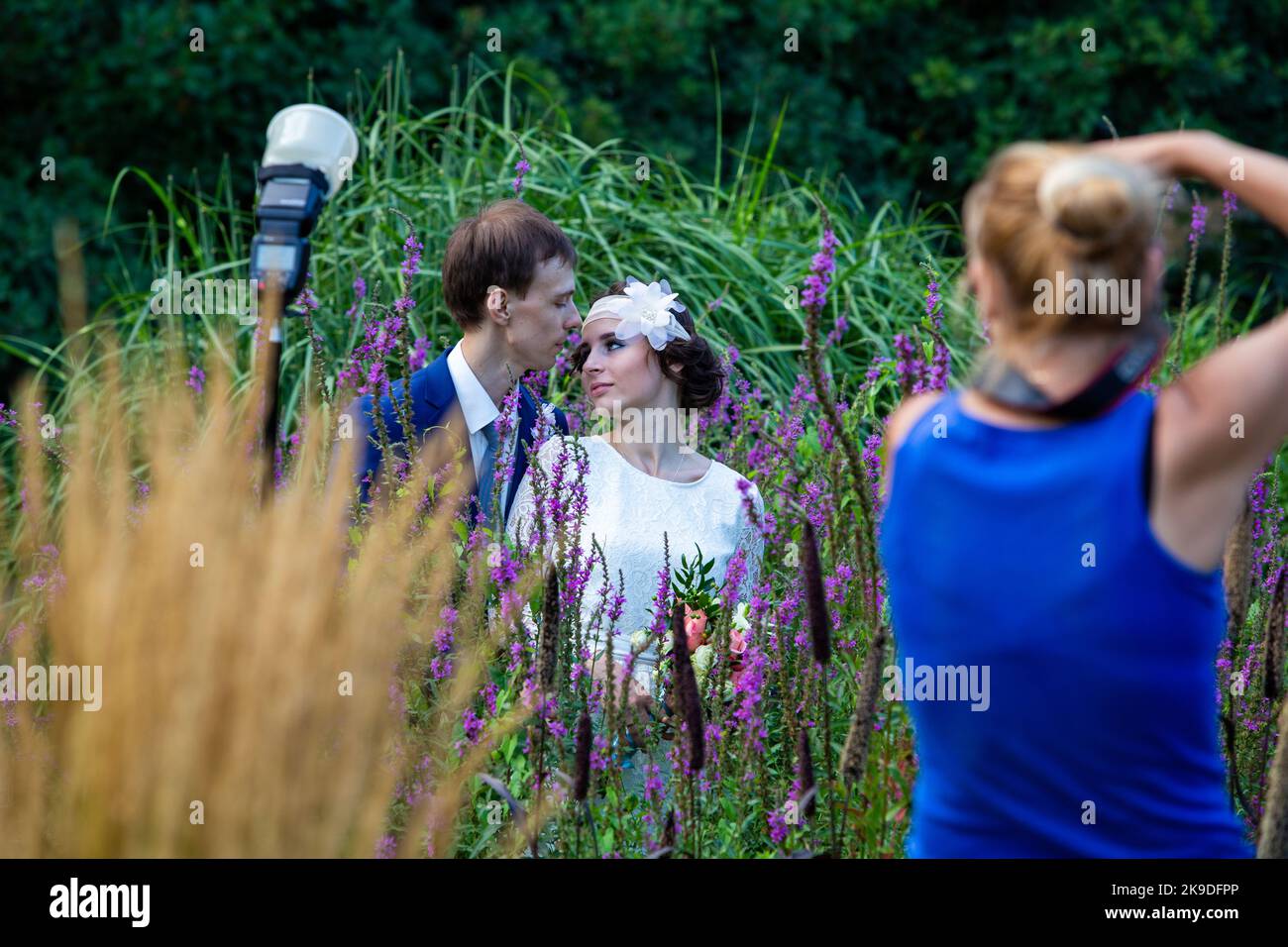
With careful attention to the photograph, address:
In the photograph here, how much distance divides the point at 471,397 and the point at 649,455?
557mm

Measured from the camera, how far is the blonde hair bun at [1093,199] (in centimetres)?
141

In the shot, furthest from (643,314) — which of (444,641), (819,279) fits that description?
(819,279)

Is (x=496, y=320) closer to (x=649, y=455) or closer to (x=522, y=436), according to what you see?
(x=522, y=436)

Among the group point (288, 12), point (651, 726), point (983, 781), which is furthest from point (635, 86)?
point (983, 781)

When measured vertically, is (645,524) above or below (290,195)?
below

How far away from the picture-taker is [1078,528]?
1.49 m

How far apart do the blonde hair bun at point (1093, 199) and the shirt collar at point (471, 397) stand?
284 cm

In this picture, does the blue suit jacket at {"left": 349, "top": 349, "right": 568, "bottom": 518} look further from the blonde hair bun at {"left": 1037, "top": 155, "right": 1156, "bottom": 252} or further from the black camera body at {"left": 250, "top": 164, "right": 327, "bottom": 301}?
the blonde hair bun at {"left": 1037, "top": 155, "right": 1156, "bottom": 252}

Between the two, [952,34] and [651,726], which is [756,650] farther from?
[952,34]

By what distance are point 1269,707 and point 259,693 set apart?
2273 millimetres

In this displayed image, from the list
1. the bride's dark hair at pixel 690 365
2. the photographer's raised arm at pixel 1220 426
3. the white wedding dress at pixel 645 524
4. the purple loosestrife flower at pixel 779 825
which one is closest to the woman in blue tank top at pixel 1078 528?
the photographer's raised arm at pixel 1220 426

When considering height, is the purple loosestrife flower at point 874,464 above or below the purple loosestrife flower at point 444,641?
above

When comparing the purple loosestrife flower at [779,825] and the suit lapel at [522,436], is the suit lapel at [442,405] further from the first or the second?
the purple loosestrife flower at [779,825]

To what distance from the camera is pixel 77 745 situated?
1.42 m
